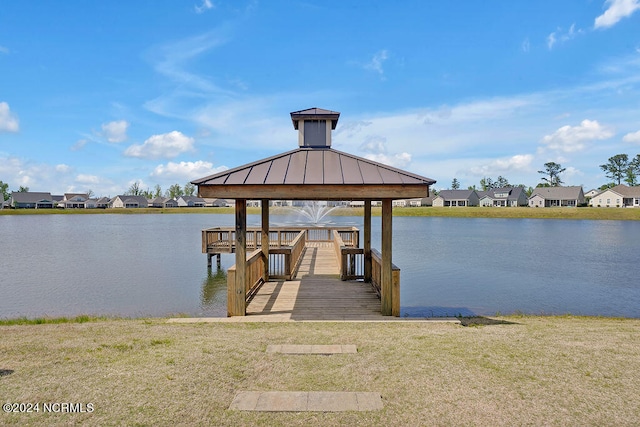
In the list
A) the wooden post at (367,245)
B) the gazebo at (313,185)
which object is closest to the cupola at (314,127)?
the gazebo at (313,185)

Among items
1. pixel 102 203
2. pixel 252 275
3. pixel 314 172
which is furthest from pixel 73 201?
pixel 314 172

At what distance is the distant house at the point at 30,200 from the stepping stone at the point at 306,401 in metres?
127

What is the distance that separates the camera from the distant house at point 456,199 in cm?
9788

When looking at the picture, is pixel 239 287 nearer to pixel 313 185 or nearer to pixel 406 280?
pixel 313 185

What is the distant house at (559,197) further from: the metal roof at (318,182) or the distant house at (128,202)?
the distant house at (128,202)

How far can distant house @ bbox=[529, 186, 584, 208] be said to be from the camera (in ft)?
283

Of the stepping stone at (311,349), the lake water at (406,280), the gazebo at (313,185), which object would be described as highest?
the gazebo at (313,185)

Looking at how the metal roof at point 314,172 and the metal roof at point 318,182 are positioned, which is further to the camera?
the metal roof at point 314,172

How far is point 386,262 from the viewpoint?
303 inches

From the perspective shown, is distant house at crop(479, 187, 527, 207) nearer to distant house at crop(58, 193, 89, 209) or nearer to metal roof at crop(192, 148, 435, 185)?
metal roof at crop(192, 148, 435, 185)

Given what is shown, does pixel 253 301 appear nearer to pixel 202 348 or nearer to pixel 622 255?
pixel 202 348

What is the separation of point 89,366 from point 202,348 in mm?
1335

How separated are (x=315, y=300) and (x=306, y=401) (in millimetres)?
5039

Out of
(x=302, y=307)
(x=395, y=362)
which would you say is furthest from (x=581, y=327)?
(x=302, y=307)
